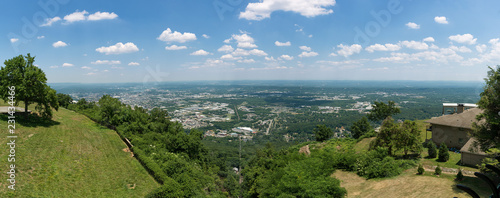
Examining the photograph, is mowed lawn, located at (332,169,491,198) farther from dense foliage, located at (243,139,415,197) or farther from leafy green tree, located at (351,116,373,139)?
leafy green tree, located at (351,116,373,139)

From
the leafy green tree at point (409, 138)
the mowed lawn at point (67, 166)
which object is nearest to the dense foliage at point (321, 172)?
the leafy green tree at point (409, 138)

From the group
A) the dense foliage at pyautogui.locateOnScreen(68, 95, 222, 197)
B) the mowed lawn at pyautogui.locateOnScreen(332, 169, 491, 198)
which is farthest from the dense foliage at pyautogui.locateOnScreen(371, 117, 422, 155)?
the dense foliage at pyautogui.locateOnScreen(68, 95, 222, 197)

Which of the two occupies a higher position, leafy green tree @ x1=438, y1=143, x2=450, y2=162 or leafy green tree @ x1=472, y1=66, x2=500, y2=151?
leafy green tree @ x1=472, y1=66, x2=500, y2=151

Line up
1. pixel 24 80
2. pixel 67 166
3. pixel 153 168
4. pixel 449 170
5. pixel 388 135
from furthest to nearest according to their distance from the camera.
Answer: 1. pixel 388 135
2. pixel 24 80
3. pixel 153 168
4. pixel 449 170
5. pixel 67 166

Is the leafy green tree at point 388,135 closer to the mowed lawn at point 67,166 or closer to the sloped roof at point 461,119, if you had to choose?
the sloped roof at point 461,119

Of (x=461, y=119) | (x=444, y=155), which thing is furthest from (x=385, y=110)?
(x=444, y=155)

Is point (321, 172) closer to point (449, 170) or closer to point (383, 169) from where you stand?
point (383, 169)
